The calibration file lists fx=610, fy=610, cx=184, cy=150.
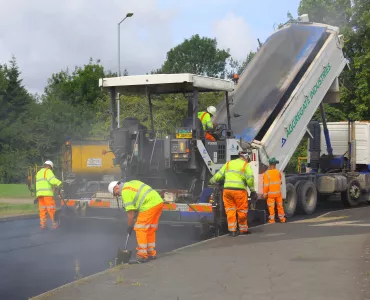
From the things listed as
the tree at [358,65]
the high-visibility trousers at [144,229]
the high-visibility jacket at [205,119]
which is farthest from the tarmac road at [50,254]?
the tree at [358,65]

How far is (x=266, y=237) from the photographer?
35.4 ft

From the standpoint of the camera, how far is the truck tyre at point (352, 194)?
17344mm

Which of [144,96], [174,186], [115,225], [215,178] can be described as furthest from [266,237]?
[144,96]

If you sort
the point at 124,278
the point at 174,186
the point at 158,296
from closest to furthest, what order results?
1. the point at 158,296
2. the point at 124,278
3. the point at 174,186

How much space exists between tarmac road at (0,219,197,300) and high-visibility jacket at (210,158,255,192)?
1403 millimetres

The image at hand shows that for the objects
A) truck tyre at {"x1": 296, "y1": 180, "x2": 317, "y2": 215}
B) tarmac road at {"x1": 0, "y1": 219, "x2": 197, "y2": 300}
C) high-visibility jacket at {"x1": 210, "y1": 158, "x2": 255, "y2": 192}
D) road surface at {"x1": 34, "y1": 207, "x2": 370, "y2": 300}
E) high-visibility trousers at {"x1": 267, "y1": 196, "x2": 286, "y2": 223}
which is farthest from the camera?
truck tyre at {"x1": 296, "y1": 180, "x2": 317, "y2": 215}

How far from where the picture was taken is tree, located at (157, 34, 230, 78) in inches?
2729

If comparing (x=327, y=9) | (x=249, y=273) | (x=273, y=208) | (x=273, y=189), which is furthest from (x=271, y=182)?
(x=327, y=9)

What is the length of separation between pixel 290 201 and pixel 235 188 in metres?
3.99

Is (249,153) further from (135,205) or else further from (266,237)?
(135,205)

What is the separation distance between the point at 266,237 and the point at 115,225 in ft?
10.3

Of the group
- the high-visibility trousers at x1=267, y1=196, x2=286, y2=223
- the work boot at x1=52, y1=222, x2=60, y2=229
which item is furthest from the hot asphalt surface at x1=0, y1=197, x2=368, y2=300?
the high-visibility trousers at x1=267, y1=196, x2=286, y2=223

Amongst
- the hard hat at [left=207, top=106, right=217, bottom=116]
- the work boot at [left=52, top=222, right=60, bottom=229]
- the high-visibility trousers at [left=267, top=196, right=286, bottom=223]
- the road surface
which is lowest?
the road surface

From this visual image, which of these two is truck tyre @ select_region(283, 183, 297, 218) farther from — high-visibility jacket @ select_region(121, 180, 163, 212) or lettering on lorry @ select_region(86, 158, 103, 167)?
high-visibility jacket @ select_region(121, 180, 163, 212)
